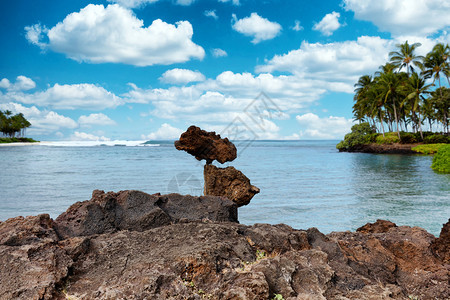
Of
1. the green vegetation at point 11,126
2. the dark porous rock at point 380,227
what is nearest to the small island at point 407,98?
the dark porous rock at point 380,227

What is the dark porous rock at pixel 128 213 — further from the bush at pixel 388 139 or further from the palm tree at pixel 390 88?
the bush at pixel 388 139

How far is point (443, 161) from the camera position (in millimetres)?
26016

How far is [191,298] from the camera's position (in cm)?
332

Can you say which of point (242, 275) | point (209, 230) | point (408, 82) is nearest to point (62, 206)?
point (209, 230)

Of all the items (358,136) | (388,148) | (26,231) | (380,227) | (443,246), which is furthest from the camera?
(358,136)

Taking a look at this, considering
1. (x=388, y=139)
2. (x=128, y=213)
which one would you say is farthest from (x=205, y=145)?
(x=388, y=139)

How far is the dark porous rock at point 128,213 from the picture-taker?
488cm

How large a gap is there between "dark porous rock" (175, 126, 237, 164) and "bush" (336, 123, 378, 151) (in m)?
57.2

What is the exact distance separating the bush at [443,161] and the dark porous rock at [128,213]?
24.2 metres

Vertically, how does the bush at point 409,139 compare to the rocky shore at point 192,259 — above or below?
above

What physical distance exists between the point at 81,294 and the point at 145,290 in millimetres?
672

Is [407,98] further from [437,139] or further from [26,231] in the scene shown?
[26,231]

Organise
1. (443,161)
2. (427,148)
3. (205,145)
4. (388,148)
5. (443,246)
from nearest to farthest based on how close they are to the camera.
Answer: (443,246)
(205,145)
(443,161)
(427,148)
(388,148)

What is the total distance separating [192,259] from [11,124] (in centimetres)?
11791
